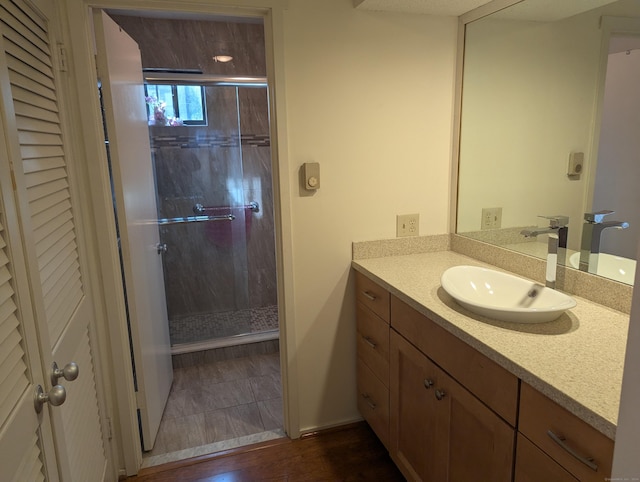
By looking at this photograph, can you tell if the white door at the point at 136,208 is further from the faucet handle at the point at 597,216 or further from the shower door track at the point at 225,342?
the faucet handle at the point at 597,216

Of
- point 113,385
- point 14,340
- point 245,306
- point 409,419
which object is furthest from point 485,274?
point 245,306

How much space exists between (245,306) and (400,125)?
1970 millimetres

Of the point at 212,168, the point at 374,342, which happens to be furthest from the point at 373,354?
the point at 212,168

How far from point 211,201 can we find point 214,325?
37.2 inches

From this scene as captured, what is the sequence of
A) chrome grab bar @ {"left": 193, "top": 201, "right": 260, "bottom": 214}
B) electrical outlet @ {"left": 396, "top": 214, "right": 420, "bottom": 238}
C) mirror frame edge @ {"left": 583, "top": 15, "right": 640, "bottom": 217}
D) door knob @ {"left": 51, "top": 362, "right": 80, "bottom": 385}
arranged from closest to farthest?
door knob @ {"left": 51, "top": 362, "right": 80, "bottom": 385}
mirror frame edge @ {"left": 583, "top": 15, "right": 640, "bottom": 217}
electrical outlet @ {"left": 396, "top": 214, "right": 420, "bottom": 238}
chrome grab bar @ {"left": 193, "top": 201, "right": 260, "bottom": 214}

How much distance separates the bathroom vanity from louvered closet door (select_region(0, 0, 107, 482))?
115cm

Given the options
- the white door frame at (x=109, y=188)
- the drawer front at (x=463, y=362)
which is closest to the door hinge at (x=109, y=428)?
the white door frame at (x=109, y=188)

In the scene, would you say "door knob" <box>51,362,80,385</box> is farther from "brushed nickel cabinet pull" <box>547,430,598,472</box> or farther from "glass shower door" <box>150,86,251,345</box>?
"glass shower door" <box>150,86,251,345</box>

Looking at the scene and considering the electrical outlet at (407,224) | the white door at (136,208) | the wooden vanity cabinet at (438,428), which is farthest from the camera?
the electrical outlet at (407,224)

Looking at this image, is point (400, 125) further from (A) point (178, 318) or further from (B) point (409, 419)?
(A) point (178, 318)

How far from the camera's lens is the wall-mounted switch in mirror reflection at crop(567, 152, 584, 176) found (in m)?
1.63

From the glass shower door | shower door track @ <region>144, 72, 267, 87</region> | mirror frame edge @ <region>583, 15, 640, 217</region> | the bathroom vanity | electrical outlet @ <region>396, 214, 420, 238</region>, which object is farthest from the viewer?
the glass shower door

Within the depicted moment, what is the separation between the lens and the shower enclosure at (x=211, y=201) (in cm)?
307

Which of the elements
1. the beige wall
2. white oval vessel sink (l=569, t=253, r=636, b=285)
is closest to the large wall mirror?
white oval vessel sink (l=569, t=253, r=636, b=285)
